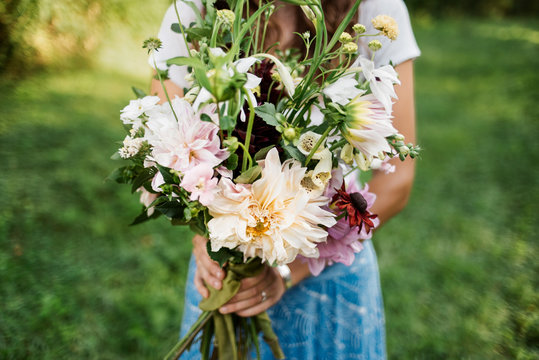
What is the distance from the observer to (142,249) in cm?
284

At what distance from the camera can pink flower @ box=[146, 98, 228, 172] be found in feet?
2.16

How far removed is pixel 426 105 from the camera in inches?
240

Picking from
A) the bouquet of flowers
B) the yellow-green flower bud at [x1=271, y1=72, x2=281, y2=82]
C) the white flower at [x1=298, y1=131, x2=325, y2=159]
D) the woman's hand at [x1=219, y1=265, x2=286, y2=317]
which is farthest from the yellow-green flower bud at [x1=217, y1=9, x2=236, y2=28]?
the woman's hand at [x1=219, y1=265, x2=286, y2=317]

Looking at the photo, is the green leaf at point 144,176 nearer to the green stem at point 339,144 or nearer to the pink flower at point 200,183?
the pink flower at point 200,183

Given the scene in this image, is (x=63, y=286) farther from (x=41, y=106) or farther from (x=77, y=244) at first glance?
(x=41, y=106)

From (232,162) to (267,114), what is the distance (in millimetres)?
101

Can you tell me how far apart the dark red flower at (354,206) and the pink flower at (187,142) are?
232 mm

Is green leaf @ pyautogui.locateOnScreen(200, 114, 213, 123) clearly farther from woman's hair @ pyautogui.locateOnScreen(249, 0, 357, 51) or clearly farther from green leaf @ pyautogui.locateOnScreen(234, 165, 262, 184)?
woman's hair @ pyautogui.locateOnScreen(249, 0, 357, 51)

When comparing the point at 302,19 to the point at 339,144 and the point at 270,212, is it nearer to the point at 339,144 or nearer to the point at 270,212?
the point at 339,144

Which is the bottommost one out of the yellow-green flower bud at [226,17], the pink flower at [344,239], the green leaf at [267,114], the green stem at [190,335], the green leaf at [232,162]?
the green stem at [190,335]

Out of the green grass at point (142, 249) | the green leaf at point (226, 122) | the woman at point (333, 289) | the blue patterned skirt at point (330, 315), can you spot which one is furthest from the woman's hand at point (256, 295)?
the green grass at point (142, 249)

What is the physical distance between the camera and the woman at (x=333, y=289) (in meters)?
1.16

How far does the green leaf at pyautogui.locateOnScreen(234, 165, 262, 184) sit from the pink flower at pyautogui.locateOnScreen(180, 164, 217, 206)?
0.06 meters

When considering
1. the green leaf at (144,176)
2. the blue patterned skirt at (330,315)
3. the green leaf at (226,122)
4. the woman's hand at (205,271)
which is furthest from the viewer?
the blue patterned skirt at (330,315)
